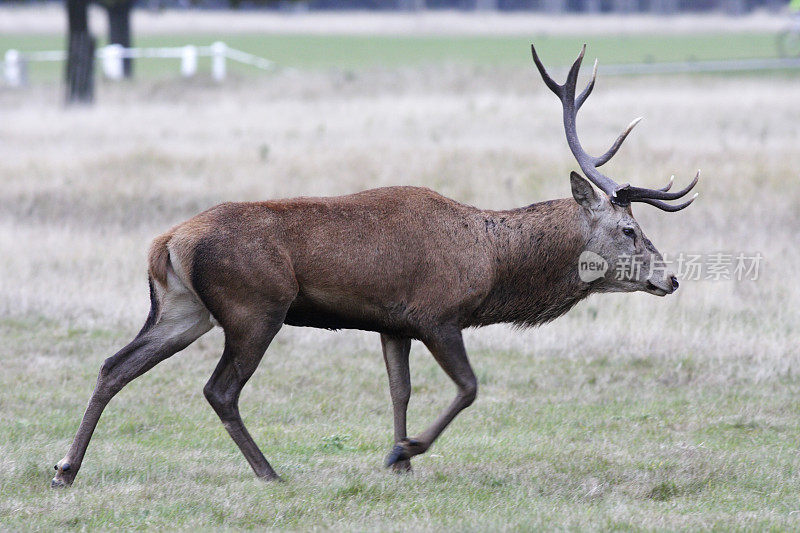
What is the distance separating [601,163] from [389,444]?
2285 mm

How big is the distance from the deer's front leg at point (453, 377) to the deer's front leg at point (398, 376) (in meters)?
0.38

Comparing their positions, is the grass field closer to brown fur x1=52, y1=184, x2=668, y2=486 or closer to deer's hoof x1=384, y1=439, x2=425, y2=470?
deer's hoof x1=384, y1=439, x2=425, y2=470

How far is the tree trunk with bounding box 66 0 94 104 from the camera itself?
26.3 meters

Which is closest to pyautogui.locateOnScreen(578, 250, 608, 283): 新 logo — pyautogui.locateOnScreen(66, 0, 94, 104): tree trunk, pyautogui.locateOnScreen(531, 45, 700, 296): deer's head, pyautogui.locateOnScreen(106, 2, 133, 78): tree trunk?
pyautogui.locateOnScreen(531, 45, 700, 296): deer's head

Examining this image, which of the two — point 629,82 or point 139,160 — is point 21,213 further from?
point 629,82

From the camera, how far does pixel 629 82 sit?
29.2 metres

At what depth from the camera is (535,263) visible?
714 centimetres

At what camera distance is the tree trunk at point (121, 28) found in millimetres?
35125

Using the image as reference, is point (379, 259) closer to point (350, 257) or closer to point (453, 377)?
point (350, 257)

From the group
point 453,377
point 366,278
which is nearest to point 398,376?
point 453,377

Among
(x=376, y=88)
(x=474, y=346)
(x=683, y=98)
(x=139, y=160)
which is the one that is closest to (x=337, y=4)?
(x=376, y=88)

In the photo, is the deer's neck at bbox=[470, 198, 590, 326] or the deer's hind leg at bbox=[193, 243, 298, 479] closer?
the deer's hind leg at bbox=[193, 243, 298, 479]

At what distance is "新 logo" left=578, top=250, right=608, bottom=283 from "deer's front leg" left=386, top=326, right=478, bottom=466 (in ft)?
3.26

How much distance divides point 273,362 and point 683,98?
57.5 feet
